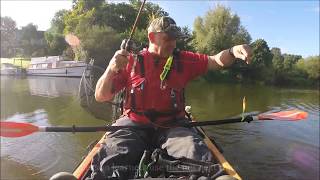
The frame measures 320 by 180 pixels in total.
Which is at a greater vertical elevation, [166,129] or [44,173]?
[166,129]

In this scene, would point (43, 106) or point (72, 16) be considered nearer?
point (43, 106)

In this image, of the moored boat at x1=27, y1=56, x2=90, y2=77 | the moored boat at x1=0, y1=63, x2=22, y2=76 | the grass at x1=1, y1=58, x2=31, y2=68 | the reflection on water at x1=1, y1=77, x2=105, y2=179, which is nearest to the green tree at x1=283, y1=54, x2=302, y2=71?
the moored boat at x1=27, y1=56, x2=90, y2=77

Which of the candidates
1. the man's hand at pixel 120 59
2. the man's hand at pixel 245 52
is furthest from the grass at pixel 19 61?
the man's hand at pixel 245 52

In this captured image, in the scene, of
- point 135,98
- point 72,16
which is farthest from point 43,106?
point 135,98

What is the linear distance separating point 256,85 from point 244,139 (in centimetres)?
1550

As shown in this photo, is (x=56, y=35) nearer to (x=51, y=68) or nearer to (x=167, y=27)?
(x=51, y=68)

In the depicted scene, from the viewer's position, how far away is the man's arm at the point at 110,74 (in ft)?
11.4

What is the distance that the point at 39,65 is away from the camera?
23.0 metres

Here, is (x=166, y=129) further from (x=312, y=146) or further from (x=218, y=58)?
(x=312, y=146)

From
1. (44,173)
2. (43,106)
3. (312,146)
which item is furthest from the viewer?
(43,106)

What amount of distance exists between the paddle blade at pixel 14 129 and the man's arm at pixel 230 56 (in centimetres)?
192

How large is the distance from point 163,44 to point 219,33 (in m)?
10.4

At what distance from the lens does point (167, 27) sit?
3.94 m

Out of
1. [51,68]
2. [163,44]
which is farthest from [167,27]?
[51,68]
